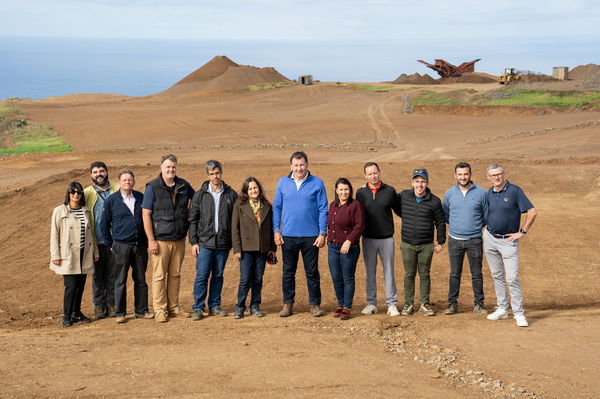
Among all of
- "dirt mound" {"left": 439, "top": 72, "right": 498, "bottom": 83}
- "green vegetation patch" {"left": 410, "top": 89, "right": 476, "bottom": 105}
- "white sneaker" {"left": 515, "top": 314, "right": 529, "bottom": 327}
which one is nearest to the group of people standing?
"white sneaker" {"left": 515, "top": 314, "right": 529, "bottom": 327}

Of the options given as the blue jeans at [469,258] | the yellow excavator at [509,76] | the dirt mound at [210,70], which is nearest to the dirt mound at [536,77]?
the yellow excavator at [509,76]

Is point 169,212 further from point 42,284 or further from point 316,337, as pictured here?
point 42,284

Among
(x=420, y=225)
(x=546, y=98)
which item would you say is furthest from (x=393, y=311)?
(x=546, y=98)

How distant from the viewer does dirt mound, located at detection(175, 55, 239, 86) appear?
61.4 m

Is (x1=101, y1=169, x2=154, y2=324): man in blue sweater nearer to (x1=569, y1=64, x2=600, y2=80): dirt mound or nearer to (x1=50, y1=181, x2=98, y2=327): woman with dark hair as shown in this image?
(x1=50, y1=181, x2=98, y2=327): woman with dark hair

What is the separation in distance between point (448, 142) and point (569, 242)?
588 inches

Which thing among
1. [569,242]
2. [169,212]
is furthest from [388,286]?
[569,242]

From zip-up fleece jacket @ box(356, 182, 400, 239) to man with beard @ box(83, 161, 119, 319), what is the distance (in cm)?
307

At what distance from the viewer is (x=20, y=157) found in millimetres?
24062

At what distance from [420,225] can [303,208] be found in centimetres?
139

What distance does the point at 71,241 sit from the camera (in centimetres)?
786

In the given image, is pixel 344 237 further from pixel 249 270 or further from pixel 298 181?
pixel 249 270

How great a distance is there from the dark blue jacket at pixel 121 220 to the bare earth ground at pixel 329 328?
3.38 ft

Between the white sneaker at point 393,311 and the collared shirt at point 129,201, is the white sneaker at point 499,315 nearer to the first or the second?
the white sneaker at point 393,311
